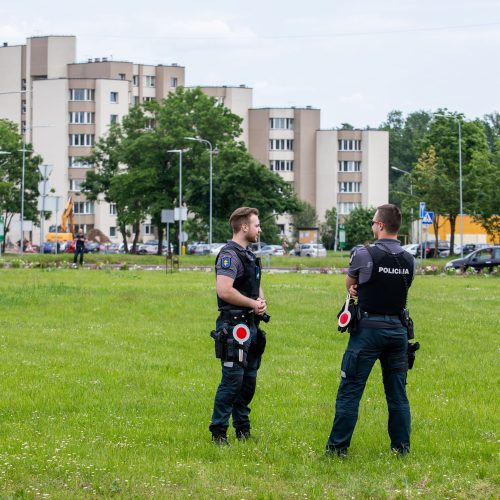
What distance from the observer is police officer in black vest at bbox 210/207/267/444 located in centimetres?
872

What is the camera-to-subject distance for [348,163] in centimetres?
12769

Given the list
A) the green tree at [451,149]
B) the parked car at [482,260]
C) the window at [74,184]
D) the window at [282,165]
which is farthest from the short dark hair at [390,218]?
the window at [282,165]

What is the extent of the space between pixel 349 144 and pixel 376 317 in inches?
4718

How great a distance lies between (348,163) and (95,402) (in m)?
118

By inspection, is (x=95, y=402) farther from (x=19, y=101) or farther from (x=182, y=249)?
(x=19, y=101)

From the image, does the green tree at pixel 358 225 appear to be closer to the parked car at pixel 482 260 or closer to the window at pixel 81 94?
the window at pixel 81 94

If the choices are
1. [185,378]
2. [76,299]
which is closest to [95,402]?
[185,378]

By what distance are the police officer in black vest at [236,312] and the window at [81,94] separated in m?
114

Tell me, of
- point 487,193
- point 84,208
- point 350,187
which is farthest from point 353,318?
point 350,187

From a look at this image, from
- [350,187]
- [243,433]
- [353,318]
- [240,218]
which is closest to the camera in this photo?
[353,318]

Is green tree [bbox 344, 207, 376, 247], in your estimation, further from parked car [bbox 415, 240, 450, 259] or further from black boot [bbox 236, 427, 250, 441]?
black boot [bbox 236, 427, 250, 441]

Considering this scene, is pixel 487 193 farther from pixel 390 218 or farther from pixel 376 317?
pixel 376 317

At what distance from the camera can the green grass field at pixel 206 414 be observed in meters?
7.55

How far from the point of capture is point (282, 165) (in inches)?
5089
